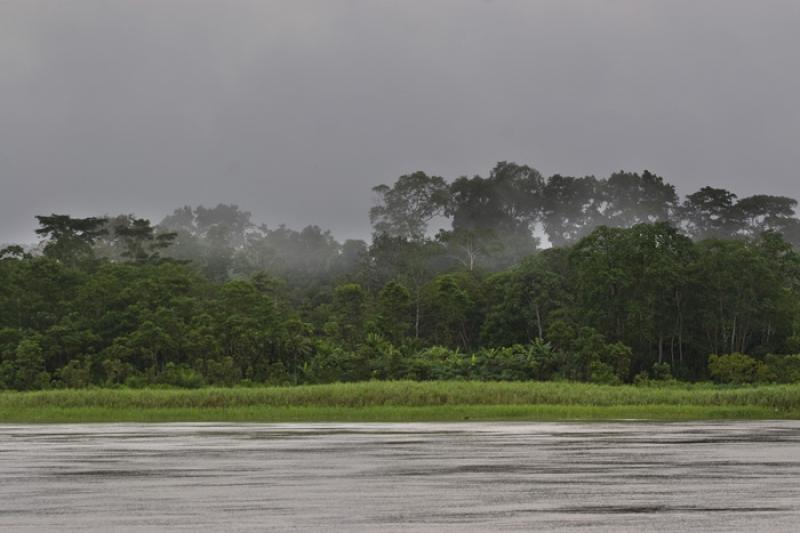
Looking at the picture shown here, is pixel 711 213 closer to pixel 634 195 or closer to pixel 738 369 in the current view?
pixel 634 195

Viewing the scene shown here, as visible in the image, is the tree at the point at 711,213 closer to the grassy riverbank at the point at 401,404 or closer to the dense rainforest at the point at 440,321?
the dense rainforest at the point at 440,321

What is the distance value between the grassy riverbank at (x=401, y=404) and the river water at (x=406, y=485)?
20709 mm

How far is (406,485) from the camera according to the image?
16578mm

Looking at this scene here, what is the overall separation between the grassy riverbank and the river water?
67.9 ft

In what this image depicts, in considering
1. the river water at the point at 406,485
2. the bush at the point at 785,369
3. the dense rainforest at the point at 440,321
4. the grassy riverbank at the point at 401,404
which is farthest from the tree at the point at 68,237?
the river water at the point at 406,485

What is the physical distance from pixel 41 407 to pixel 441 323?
3412 cm

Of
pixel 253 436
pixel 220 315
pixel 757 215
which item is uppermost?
pixel 757 215

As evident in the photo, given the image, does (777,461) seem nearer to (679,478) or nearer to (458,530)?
(679,478)

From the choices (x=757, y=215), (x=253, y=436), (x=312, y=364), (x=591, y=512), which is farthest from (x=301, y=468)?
(x=757, y=215)

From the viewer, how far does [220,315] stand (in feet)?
230

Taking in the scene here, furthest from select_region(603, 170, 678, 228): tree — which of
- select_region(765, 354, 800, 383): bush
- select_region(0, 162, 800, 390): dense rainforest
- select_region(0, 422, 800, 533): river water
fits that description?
select_region(0, 422, 800, 533): river water

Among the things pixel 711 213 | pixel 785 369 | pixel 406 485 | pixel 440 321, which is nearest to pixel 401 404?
pixel 785 369

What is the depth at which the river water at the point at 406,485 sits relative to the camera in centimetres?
1257

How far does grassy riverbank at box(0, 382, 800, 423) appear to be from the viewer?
49.4 metres
